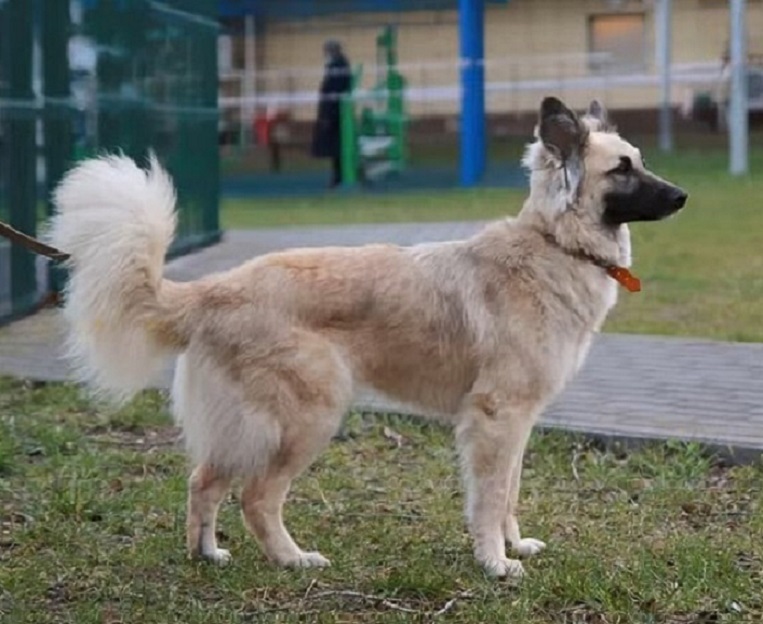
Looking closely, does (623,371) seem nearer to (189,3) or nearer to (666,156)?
(189,3)

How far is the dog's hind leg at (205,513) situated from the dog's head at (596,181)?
5.25 ft

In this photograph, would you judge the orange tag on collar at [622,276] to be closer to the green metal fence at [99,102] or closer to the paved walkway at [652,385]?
the paved walkway at [652,385]

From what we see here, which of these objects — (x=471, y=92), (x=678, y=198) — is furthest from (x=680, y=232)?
(x=678, y=198)

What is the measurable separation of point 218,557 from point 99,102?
7.62 meters

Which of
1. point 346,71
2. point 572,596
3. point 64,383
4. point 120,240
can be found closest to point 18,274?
point 64,383

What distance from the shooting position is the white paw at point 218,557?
5473mm

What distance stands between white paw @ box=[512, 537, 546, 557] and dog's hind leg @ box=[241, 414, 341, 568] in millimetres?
733

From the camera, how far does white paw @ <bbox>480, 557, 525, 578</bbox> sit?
17.3 feet

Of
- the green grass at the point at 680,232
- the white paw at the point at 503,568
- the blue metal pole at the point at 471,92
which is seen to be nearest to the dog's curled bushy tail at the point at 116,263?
the white paw at the point at 503,568

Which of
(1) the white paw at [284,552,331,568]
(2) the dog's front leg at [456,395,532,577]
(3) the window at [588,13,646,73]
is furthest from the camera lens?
(3) the window at [588,13,646,73]

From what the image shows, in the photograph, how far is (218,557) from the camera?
550cm

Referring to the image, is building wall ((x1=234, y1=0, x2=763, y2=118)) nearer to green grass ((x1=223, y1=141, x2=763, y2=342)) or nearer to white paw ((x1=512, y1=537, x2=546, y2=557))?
green grass ((x1=223, y1=141, x2=763, y2=342))

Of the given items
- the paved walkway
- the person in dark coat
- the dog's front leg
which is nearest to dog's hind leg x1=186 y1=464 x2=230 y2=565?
the paved walkway

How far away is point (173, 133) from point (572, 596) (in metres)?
10.2
